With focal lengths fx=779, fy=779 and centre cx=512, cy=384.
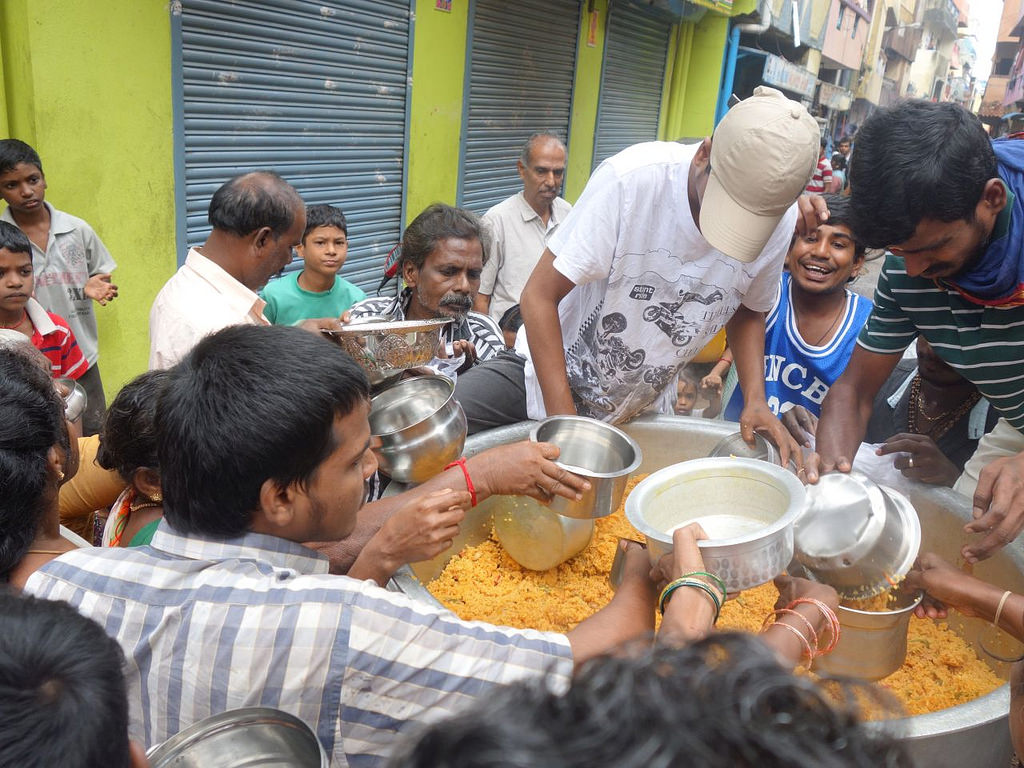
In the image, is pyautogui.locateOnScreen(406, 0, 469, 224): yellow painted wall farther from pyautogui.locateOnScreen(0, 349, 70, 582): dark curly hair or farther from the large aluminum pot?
pyautogui.locateOnScreen(0, 349, 70, 582): dark curly hair

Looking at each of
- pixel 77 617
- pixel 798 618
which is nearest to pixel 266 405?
pixel 77 617

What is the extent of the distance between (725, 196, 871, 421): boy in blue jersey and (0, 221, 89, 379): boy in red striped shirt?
3.02 metres

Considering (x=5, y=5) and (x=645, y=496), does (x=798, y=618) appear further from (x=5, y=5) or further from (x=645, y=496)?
(x=5, y=5)

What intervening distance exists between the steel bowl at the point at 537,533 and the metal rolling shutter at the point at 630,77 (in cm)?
912

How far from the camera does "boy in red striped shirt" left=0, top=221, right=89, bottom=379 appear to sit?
3.29 m

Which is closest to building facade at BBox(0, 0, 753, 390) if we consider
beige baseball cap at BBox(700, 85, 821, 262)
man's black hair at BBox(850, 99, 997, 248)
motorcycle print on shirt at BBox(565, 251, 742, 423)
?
motorcycle print on shirt at BBox(565, 251, 742, 423)

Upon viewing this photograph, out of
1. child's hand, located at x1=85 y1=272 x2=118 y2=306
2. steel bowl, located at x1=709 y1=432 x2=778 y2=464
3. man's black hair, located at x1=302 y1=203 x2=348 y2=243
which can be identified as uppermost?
man's black hair, located at x1=302 y1=203 x2=348 y2=243

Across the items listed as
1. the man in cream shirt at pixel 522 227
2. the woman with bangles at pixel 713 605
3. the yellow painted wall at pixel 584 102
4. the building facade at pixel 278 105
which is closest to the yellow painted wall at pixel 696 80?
the yellow painted wall at pixel 584 102

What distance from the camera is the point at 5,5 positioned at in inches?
152

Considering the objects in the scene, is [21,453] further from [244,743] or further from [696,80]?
[696,80]

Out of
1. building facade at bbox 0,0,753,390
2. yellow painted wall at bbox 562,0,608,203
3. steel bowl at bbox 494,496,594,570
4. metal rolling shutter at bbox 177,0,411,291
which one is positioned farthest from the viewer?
yellow painted wall at bbox 562,0,608,203

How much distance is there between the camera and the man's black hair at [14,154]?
11.9 ft

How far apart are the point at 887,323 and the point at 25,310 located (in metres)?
3.58

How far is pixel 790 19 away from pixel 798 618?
1718 cm
